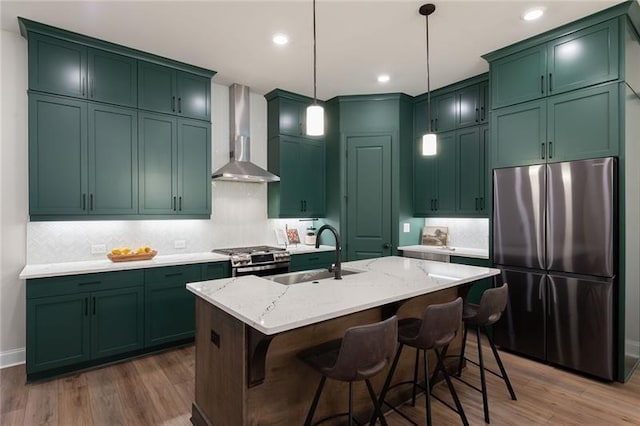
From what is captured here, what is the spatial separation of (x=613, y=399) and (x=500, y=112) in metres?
2.72

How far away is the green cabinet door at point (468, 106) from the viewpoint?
14.0 ft

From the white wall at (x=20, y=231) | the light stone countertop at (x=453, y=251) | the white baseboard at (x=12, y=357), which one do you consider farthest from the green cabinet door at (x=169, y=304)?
the light stone countertop at (x=453, y=251)

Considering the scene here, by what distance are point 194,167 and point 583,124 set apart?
12.9 feet

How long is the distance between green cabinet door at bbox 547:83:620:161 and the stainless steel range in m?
3.00

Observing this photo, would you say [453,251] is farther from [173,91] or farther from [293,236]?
[173,91]

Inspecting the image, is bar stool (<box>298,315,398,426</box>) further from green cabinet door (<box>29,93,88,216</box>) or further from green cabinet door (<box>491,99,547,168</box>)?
green cabinet door (<box>29,93,88,216</box>)

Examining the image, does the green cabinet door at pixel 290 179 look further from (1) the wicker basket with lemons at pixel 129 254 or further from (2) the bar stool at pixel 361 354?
(2) the bar stool at pixel 361 354

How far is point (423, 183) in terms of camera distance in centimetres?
487

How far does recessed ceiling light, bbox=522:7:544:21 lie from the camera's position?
9.29 ft

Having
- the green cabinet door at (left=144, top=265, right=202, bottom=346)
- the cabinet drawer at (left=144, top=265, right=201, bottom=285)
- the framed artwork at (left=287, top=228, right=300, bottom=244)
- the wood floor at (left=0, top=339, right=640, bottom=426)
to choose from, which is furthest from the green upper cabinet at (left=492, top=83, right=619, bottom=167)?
the green cabinet door at (left=144, top=265, right=202, bottom=346)

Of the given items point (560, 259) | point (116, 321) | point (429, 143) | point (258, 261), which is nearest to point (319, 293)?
point (429, 143)

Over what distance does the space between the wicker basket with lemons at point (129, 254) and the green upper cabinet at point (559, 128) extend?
3794mm

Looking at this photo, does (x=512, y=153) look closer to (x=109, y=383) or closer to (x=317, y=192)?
(x=317, y=192)

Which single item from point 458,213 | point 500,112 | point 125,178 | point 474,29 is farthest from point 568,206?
point 125,178
